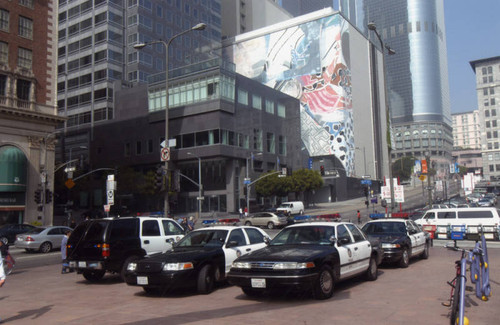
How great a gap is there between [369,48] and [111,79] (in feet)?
234

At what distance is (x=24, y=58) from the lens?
41.8 metres

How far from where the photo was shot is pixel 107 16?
275ft

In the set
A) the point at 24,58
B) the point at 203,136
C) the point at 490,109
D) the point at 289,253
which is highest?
the point at 490,109

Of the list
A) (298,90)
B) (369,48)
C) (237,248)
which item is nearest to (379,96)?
(369,48)

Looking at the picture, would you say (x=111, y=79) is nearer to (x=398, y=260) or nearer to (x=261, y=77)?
(x=261, y=77)

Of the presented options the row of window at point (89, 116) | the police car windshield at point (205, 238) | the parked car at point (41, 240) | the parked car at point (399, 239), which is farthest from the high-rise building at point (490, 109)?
the police car windshield at point (205, 238)

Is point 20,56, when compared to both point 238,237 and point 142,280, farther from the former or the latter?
point 142,280

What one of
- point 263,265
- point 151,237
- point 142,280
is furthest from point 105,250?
point 263,265

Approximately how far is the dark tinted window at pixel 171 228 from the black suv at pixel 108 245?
0.67m

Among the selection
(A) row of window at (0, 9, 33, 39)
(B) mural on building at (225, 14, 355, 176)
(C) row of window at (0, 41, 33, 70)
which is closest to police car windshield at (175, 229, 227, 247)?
(C) row of window at (0, 41, 33, 70)

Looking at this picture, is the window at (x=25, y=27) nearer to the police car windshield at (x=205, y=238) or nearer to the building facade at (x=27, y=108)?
the building facade at (x=27, y=108)

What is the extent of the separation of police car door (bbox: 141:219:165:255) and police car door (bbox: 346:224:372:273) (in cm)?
587

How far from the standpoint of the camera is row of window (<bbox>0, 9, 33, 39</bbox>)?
4028cm

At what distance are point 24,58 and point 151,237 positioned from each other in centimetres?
3574
